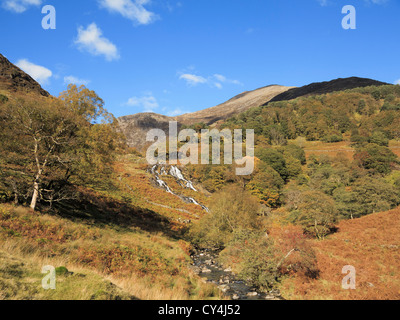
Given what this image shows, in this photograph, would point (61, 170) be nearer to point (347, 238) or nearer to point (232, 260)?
point (232, 260)

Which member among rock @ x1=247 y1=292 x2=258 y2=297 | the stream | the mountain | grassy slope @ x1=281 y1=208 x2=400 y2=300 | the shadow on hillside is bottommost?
the stream

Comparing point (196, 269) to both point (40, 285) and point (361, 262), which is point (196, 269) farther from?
point (40, 285)

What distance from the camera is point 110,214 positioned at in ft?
100

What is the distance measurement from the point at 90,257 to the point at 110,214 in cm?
1666

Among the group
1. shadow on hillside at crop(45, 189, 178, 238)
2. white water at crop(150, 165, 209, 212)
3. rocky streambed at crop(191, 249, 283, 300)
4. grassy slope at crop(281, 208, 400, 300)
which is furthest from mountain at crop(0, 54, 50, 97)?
Answer: grassy slope at crop(281, 208, 400, 300)

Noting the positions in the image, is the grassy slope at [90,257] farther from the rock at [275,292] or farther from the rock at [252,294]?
the rock at [275,292]

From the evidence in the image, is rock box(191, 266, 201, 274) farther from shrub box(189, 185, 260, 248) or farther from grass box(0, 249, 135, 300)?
grass box(0, 249, 135, 300)

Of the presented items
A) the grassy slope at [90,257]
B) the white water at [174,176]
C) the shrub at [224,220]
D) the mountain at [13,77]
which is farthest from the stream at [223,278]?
the mountain at [13,77]

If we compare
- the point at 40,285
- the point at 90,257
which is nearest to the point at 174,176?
the point at 90,257

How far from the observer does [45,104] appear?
19.4 m

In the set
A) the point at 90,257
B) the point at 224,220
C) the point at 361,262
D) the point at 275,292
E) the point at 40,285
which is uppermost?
the point at 40,285

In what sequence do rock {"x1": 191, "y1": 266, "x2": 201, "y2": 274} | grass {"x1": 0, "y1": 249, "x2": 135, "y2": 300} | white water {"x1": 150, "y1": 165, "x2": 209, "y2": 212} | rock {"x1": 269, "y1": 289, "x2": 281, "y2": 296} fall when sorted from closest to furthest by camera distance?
grass {"x1": 0, "y1": 249, "x2": 135, "y2": 300}, rock {"x1": 269, "y1": 289, "x2": 281, "y2": 296}, rock {"x1": 191, "y1": 266, "x2": 201, "y2": 274}, white water {"x1": 150, "y1": 165, "x2": 209, "y2": 212}

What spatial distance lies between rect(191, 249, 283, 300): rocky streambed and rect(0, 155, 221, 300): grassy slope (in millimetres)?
1591

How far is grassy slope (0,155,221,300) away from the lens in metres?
8.27
